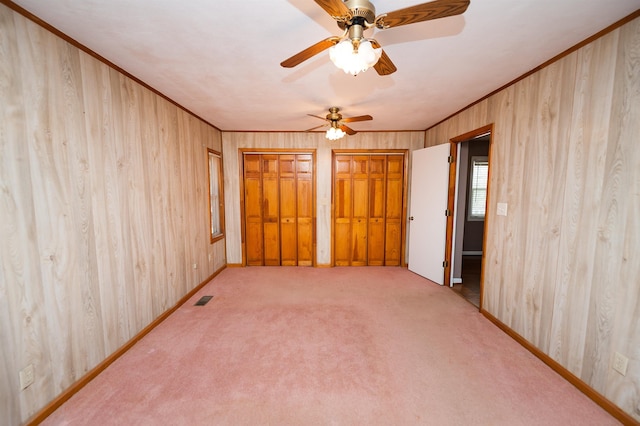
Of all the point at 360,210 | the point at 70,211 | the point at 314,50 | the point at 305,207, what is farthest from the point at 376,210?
the point at 70,211

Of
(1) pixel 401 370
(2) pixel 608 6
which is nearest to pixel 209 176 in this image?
(1) pixel 401 370

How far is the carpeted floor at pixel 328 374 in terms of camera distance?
5.28 ft

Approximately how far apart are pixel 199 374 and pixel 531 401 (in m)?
2.44

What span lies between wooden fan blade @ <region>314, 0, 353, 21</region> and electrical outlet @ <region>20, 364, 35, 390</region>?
2.57 metres

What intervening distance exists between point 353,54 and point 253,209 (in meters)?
3.82

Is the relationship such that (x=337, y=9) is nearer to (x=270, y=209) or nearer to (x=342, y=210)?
(x=342, y=210)

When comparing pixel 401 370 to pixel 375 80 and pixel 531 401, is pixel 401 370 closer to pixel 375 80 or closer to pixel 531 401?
pixel 531 401

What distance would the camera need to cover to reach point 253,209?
4.68 metres

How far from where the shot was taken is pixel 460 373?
1979 mm

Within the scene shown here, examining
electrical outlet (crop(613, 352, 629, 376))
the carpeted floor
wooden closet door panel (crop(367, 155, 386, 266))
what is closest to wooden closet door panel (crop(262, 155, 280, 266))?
the carpeted floor

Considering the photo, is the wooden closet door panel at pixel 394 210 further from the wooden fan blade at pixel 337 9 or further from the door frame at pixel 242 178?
the wooden fan blade at pixel 337 9

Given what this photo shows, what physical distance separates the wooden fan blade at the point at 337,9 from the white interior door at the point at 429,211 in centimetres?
298

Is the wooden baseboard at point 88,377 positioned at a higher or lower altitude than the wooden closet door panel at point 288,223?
lower

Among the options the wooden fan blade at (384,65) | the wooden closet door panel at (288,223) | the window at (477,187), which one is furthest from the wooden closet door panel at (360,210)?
the wooden fan blade at (384,65)
